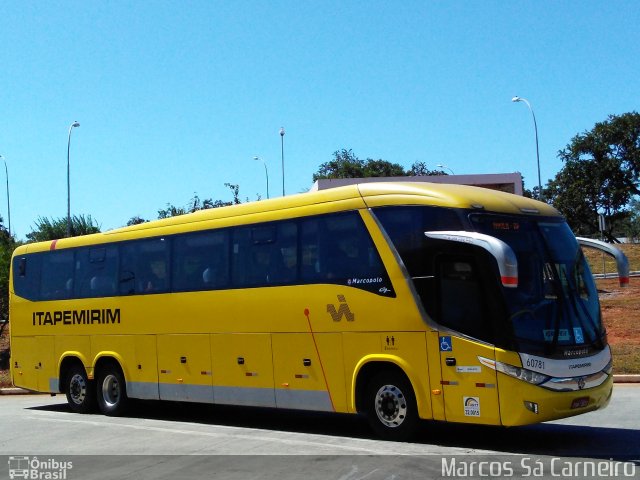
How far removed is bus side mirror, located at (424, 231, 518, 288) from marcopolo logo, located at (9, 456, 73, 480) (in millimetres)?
5712

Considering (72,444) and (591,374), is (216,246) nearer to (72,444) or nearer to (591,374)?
(72,444)

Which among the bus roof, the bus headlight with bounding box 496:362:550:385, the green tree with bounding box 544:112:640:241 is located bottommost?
the bus headlight with bounding box 496:362:550:385

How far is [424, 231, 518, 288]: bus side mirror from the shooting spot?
9531 millimetres

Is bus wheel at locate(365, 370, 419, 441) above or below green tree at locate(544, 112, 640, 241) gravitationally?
below

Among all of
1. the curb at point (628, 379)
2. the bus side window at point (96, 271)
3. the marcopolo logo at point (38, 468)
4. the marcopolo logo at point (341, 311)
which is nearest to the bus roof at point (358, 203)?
the bus side window at point (96, 271)

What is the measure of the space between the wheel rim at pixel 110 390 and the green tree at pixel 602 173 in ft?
205

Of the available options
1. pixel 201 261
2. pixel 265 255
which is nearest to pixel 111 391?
pixel 201 261

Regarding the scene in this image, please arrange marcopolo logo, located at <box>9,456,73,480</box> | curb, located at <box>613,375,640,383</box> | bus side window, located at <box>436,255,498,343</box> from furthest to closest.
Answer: curb, located at <box>613,375,640,383</box> < bus side window, located at <box>436,255,498,343</box> < marcopolo logo, located at <box>9,456,73,480</box>

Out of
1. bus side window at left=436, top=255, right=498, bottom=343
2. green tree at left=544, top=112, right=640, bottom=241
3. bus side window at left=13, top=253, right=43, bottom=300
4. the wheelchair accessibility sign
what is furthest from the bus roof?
green tree at left=544, top=112, right=640, bottom=241

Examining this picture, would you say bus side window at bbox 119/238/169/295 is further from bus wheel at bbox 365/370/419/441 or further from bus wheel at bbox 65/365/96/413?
bus wheel at bbox 365/370/419/441

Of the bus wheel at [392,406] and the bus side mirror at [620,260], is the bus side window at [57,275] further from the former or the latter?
the bus side mirror at [620,260]

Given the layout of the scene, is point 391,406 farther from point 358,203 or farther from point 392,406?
point 358,203

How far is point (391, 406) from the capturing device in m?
11.4

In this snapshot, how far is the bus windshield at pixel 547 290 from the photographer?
33.4ft
